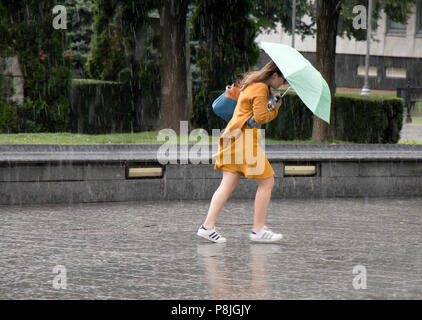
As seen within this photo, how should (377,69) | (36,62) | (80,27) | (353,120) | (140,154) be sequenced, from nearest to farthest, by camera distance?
(140,154), (36,62), (353,120), (80,27), (377,69)

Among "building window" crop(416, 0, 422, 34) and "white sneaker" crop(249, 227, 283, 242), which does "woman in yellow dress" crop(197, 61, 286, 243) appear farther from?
"building window" crop(416, 0, 422, 34)

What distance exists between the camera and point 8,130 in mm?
16109

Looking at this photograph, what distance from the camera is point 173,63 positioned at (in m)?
16.7

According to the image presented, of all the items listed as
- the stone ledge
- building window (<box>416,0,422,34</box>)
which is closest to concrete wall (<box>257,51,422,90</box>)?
building window (<box>416,0,422,34</box>)

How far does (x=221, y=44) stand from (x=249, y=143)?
446 inches

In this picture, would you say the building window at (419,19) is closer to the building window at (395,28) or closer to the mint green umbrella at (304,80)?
the building window at (395,28)

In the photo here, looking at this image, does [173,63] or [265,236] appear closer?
[265,236]

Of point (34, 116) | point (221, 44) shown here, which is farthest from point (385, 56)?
point (34, 116)

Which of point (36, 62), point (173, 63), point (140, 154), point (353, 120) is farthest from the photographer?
point (353, 120)

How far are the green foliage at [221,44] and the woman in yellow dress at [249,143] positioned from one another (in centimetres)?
1091

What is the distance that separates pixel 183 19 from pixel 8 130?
15.5ft

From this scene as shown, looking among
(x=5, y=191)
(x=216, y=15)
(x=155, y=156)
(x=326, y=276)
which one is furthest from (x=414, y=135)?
(x=326, y=276)

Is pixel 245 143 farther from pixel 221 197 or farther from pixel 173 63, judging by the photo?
pixel 173 63
